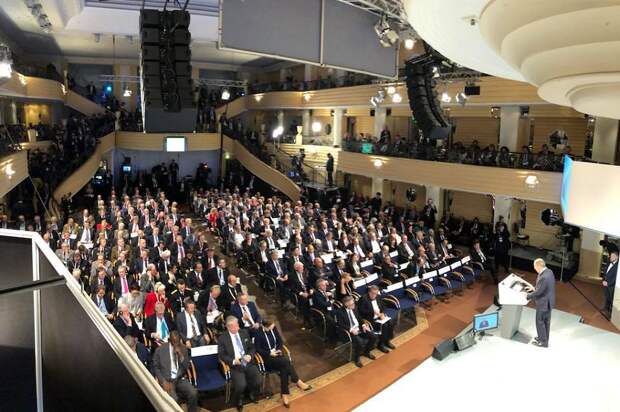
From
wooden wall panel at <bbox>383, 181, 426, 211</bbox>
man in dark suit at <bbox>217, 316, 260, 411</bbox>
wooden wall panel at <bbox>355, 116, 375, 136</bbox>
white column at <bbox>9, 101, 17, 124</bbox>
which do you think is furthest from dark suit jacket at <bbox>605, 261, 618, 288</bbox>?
white column at <bbox>9, 101, 17, 124</bbox>

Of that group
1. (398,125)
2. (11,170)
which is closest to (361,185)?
(398,125)

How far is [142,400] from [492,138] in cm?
1918

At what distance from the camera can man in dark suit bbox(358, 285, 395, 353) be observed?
28.1ft

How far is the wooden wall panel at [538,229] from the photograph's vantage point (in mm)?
16156

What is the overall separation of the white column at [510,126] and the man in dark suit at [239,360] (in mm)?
12176

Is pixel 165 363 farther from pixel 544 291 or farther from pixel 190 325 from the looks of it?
pixel 544 291

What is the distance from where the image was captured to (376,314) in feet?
28.2

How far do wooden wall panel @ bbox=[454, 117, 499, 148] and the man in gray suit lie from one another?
11166mm

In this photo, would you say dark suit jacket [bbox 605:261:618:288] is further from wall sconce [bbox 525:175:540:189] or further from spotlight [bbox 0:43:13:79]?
spotlight [bbox 0:43:13:79]

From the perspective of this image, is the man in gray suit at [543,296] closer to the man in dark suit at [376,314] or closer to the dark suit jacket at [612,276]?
the man in dark suit at [376,314]

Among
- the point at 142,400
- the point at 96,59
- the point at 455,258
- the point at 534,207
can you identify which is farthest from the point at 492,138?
the point at 96,59

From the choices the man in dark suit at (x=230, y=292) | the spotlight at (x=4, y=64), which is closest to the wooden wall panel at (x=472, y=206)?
the man in dark suit at (x=230, y=292)

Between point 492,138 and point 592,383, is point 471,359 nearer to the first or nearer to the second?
point 592,383

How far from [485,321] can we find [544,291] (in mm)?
1169
